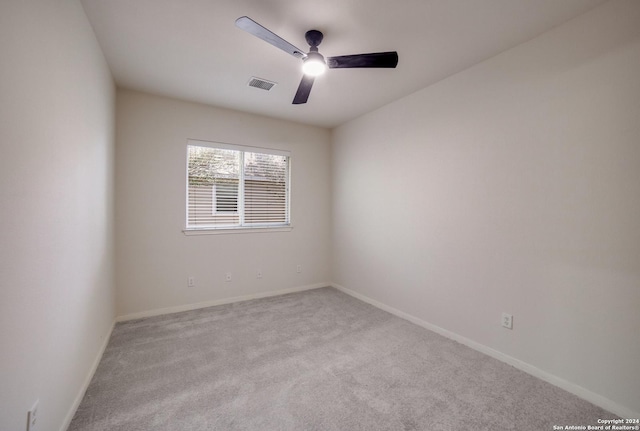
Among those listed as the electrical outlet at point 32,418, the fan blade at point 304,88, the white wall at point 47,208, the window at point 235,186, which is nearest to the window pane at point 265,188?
the window at point 235,186

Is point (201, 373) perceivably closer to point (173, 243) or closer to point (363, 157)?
point (173, 243)

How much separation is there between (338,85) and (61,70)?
231 centimetres

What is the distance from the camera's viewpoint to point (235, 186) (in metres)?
3.99

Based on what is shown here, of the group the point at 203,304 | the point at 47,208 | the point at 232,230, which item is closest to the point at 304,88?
the point at 47,208

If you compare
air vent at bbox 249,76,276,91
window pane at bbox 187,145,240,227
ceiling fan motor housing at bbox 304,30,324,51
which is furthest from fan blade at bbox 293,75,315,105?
window pane at bbox 187,145,240,227

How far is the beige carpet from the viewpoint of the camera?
5.66ft

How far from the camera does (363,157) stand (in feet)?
13.3

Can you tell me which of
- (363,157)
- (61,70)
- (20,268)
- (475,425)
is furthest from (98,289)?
(363,157)

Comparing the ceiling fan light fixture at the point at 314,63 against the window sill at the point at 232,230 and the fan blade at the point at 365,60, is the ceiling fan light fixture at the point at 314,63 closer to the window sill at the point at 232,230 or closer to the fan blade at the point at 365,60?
the fan blade at the point at 365,60

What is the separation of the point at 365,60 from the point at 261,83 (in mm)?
1416

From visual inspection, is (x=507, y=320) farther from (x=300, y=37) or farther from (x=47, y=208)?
(x=47, y=208)

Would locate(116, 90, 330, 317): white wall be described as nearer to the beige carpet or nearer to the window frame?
the window frame

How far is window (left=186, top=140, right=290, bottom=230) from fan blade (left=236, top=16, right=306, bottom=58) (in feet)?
7.12

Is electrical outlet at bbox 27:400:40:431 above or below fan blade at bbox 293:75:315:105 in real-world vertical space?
below
